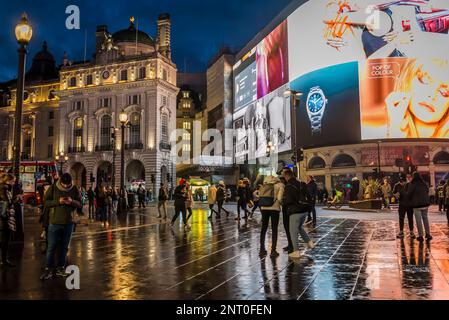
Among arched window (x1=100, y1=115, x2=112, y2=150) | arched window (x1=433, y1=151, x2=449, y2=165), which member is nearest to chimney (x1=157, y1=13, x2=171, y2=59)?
arched window (x1=100, y1=115, x2=112, y2=150)

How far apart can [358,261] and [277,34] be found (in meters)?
47.8

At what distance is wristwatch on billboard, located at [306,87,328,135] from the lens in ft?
158

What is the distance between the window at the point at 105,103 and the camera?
6512 centimetres

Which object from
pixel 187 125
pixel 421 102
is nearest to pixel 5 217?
pixel 421 102

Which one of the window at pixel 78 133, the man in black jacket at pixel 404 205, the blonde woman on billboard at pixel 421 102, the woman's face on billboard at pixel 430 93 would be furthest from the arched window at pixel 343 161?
the window at pixel 78 133

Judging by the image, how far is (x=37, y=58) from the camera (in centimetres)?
8012

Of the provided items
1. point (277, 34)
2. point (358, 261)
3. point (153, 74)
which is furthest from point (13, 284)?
point (153, 74)

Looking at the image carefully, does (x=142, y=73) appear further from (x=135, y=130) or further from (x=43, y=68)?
(x=43, y=68)

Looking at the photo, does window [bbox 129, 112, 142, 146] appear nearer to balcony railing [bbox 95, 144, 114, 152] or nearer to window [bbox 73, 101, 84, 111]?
balcony railing [bbox 95, 144, 114, 152]

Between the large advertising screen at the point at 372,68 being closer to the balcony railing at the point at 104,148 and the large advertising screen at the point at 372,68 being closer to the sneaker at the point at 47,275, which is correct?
the balcony railing at the point at 104,148

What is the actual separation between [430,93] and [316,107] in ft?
37.6

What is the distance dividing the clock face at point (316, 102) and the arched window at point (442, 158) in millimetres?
12585

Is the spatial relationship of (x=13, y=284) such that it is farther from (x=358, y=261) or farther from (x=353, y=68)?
(x=353, y=68)

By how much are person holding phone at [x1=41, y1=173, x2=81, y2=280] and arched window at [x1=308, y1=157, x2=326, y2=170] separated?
4292cm
